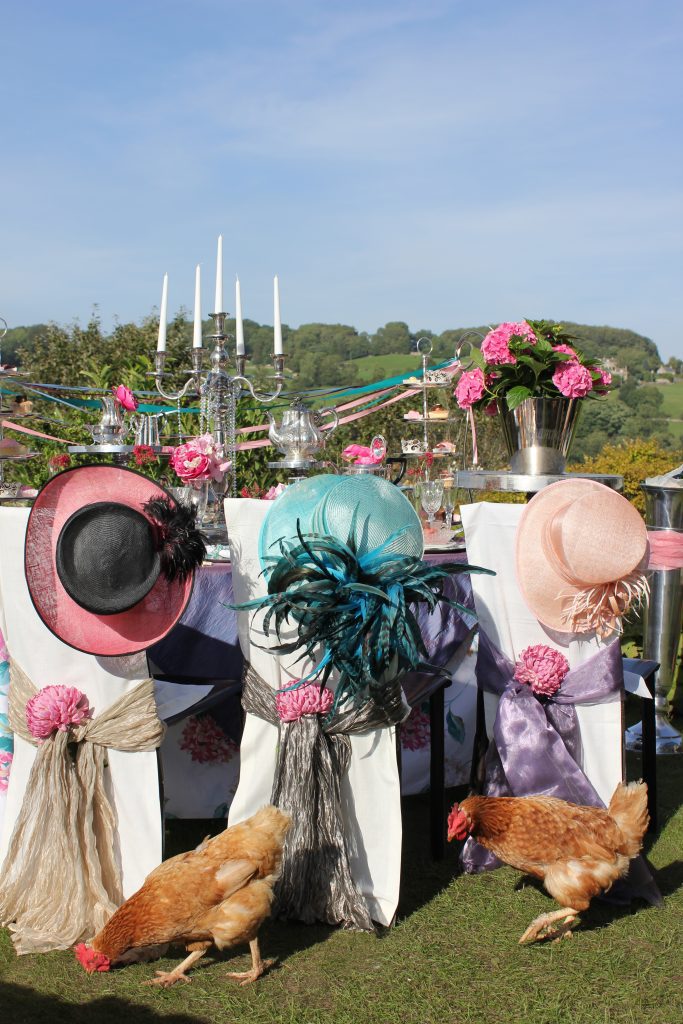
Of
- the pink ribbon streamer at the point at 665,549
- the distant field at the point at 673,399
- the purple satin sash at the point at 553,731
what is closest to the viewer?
the pink ribbon streamer at the point at 665,549

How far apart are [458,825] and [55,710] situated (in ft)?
3.81

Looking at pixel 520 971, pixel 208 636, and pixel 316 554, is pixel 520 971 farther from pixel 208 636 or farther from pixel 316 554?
pixel 208 636

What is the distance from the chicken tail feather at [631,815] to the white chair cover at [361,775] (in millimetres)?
618

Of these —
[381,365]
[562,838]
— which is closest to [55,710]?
[562,838]

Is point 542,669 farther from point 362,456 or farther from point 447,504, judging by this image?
point 362,456

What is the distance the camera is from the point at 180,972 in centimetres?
241

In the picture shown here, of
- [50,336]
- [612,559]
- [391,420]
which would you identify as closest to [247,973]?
[612,559]

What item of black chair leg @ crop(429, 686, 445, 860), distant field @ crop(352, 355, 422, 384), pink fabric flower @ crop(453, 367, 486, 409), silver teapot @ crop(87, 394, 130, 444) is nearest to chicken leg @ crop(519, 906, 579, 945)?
black chair leg @ crop(429, 686, 445, 860)

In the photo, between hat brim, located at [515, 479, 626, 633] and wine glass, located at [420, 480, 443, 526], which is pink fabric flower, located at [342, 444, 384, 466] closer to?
wine glass, located at [420, 480, 443, 526]

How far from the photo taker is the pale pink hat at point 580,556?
2746 mm

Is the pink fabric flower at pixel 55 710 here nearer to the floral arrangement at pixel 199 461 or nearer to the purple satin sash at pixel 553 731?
the floral arrangement at pixel 199 461

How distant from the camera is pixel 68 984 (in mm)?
2391

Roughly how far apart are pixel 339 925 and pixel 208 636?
3.60 ft

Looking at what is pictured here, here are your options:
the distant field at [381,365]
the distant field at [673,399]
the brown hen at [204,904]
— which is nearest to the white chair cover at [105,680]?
the brown hen at [204,904]
